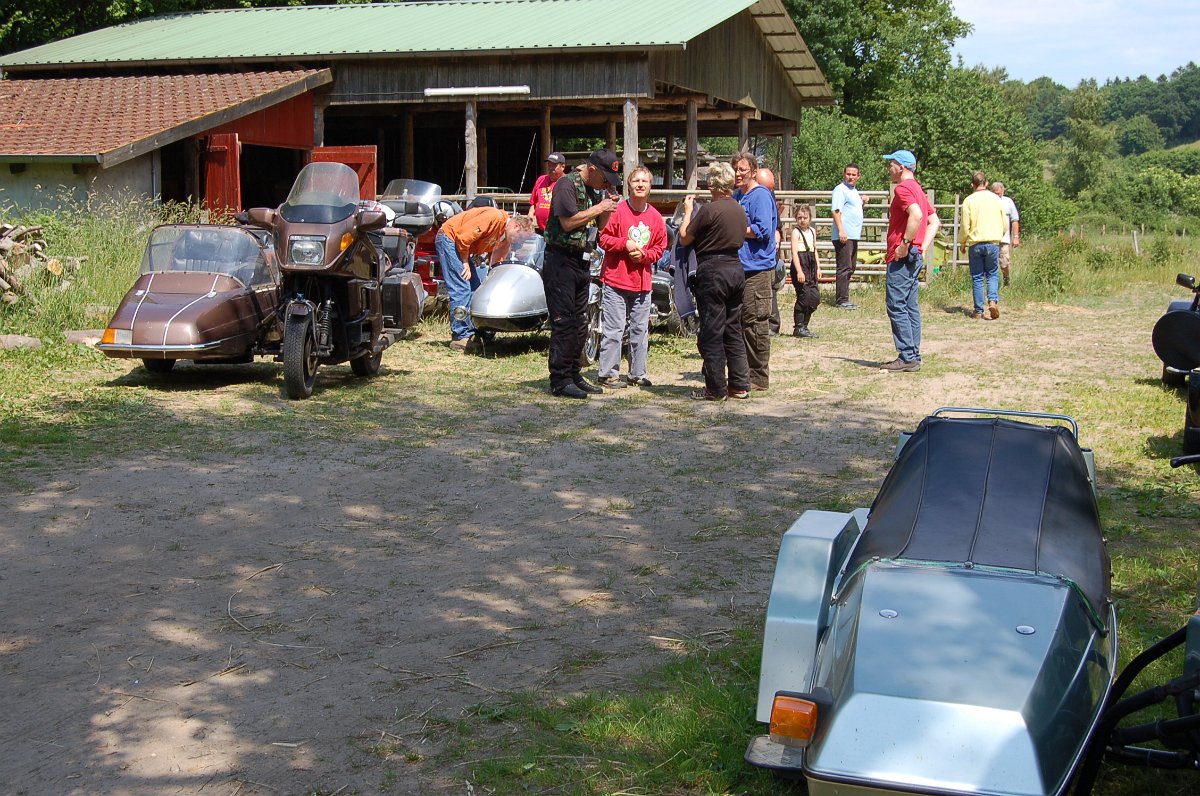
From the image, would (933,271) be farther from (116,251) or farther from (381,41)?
(116,251)

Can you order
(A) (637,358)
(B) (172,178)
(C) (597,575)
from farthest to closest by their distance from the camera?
(B) (172,178) < (A) (637,358) < (C) (597,575)

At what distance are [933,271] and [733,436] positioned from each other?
560 inches

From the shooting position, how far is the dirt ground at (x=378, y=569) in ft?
13.4

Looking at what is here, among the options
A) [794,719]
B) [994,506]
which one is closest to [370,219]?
[994,506]

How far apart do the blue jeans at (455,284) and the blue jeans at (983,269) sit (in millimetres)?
7368

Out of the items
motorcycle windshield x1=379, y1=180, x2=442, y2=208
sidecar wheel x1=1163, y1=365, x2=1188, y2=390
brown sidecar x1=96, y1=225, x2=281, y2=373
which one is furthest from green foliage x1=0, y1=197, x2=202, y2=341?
sidecar wheel x1=1163, y1=365, x2=1188, y2=390

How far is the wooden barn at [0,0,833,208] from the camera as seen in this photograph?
19766 mm

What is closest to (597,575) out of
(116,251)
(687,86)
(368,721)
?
(368,721)

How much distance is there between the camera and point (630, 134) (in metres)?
21.7

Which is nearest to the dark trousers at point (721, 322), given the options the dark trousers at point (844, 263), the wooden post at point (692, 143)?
the dark trousers at point (844, 263)

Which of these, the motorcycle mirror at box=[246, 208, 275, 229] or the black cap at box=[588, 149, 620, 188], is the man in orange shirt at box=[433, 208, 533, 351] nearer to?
the black cap at box=[588, 149, 620, 188]

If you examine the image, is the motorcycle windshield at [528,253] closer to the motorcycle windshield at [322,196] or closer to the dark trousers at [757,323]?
the motorcycle windshield at [322,196]

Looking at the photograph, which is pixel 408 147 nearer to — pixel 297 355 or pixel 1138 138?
pixel 297 355

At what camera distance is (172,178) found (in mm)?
25016
